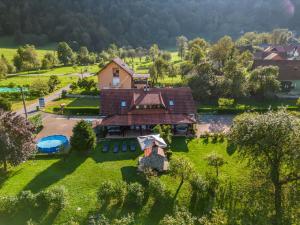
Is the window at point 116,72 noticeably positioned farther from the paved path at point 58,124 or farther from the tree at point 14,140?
the tree at point 14,140

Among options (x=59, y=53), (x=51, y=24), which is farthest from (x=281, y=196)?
(x=51, y=24)

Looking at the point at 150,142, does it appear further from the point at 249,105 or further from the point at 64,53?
the point at 64,53

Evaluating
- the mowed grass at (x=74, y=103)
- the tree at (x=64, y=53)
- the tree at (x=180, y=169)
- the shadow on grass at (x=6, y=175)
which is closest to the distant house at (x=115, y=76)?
the mowed grass at (x=74, y=103)

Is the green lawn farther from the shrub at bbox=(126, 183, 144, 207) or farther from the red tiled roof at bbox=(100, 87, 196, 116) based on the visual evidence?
the shrub at bbox=(126, 183, 144, 207)

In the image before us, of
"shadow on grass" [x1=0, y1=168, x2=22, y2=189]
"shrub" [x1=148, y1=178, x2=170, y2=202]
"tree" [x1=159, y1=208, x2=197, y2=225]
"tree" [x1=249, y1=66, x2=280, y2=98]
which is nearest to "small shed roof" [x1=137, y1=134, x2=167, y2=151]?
"shrub" [x1=148, y1=178, x2=170, y2=202]

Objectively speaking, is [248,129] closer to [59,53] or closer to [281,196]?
[281,196]

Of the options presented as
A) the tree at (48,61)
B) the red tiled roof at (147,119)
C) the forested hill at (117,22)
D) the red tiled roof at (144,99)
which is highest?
the forested hill at (117,22)

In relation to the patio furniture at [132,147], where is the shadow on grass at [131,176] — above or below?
below
